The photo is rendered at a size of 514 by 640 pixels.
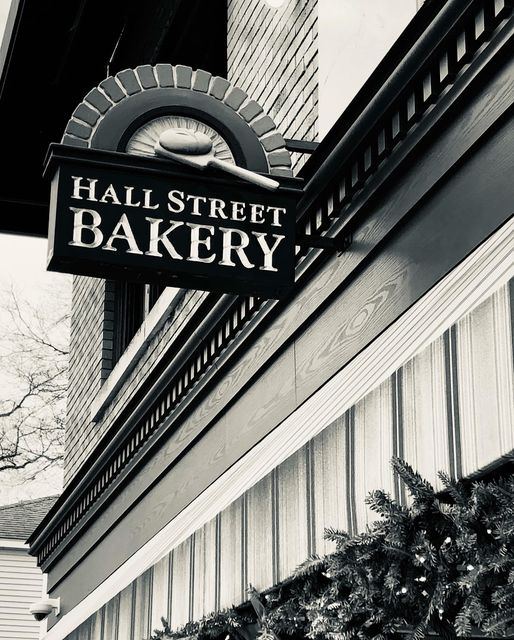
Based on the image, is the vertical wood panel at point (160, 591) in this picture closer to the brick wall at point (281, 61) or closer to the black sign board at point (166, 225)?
the brick wall at point (281, 61)

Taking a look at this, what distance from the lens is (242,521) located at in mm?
6098

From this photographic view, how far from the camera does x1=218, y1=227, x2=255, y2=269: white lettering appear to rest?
16.8ft

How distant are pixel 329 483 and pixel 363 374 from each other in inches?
20.1

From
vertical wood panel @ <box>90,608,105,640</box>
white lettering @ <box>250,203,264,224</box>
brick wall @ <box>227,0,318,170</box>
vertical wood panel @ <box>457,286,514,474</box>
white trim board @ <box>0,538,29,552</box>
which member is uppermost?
white trim board @ <box>0,538,29,552</box>

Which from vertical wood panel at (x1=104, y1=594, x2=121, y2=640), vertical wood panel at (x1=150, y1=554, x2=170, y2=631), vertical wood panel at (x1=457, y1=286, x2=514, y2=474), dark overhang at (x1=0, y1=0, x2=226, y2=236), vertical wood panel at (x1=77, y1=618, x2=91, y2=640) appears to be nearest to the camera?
vertical wood panel at (x1=457, y1=286, x2=514, y2=474)

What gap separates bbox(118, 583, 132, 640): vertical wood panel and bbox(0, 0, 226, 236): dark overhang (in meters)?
3.81

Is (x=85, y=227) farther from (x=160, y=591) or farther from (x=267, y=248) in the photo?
(x=160, y=591)

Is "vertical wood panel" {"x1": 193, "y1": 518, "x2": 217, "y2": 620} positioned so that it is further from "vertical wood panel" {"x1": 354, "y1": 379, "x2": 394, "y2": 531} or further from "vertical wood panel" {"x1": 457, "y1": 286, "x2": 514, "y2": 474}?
"vertical wood panel" {"x1": 457, "y1": 286, "x2": 514, "y2": 474}

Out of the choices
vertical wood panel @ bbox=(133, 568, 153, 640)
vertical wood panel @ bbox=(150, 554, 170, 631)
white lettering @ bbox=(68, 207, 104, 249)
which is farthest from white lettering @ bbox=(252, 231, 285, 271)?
vertical wood panel @ bbox=(133, 568, 153, 640)

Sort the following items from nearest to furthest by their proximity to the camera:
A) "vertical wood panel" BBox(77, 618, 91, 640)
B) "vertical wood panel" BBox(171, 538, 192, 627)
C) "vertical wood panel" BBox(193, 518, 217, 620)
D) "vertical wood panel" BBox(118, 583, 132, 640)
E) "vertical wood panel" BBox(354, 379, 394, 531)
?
1. "vertical wood panel" BBox(354, 379, 394, 531)
2. "vertical wood panel" BBox(193, 518, 217, 620)
3. "vertical wood panel" BBox(171, 538, 192, 627)
4. "vertical wood panel" BBox(118, 583, 132, 640)
5. "vertical wood panel" BBox(77, 618, 91, 640)

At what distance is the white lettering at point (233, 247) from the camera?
513 cm

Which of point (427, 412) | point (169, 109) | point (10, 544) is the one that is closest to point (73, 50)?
point (169, 109)

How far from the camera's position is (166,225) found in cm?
509

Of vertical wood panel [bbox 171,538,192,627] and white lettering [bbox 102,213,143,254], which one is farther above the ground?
white lettering [bbox 102,213,143,254]
